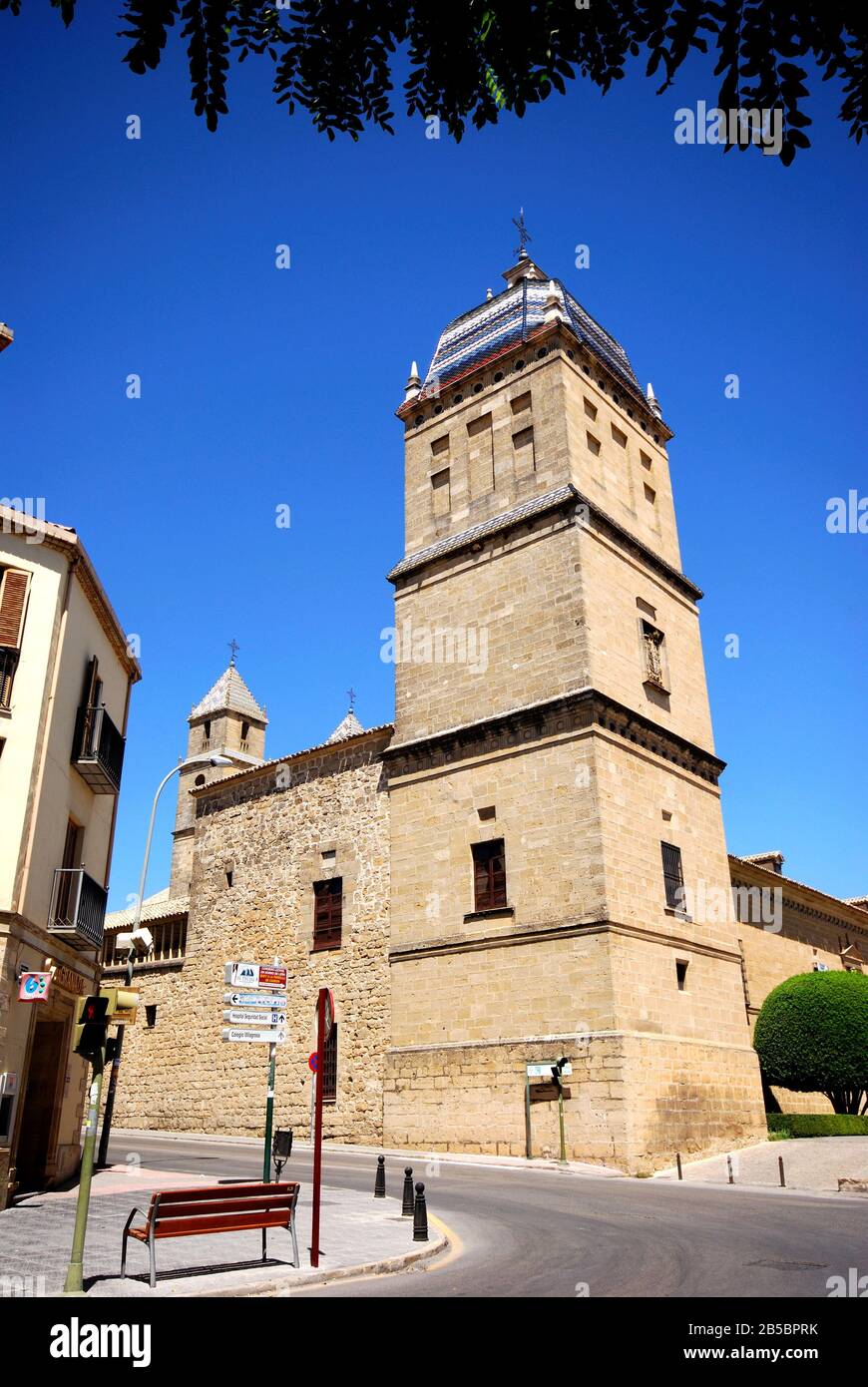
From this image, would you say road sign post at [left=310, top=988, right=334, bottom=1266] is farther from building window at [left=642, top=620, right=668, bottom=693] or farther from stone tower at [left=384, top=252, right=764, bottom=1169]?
building window at [left=642, top=620, right=668, bottom=693]

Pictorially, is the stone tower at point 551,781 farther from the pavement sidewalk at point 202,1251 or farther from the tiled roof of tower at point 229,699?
the tiled roof of tower at point 229,699

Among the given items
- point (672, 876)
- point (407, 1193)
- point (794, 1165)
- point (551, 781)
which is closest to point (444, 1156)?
point (794, 1165)

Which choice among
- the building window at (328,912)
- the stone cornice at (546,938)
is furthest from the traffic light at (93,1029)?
the building window at (328,912)

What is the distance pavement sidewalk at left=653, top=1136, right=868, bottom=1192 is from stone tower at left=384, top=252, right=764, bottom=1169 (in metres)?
0.70

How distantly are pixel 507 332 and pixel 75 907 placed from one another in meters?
20.9

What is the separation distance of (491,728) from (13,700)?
1234 centimetres

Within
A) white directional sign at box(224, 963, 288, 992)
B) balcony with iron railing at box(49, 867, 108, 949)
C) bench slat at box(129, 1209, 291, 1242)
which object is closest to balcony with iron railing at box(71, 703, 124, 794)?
balcony with iron railing at box(49, 867, 108, 949)

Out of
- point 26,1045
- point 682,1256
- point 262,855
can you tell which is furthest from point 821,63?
point 262,855

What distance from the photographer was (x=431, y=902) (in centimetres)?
2422

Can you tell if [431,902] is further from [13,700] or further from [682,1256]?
[682,1256]

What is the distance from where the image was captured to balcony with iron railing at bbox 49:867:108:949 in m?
15.5

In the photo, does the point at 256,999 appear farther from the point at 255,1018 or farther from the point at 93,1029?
the point at 93,1029

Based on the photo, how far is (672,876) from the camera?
78.1ft

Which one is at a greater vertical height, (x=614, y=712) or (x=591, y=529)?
(x=591, y=529)
